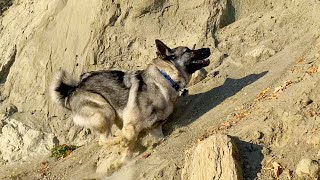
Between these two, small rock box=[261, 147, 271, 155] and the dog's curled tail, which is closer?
small rock box=[261, 147, 271, 155]

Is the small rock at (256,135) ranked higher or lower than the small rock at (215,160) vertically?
lower

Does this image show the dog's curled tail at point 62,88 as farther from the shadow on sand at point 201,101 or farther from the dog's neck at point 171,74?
the shadow on sand at point 201,101

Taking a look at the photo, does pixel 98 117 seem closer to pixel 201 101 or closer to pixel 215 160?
pixel 201 101

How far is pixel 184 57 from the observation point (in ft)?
31.9

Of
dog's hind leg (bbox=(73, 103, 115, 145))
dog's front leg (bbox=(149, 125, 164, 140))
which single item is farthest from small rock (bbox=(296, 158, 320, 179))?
dog's hind leg (bbox=(73, 103, 115, 145))

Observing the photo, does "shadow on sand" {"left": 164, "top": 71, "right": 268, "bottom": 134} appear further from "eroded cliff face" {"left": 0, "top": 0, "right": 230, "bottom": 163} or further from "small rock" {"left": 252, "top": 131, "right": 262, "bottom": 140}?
"small rock" {"left": 252, "top": 131, "right": 262, "bottom": 140}

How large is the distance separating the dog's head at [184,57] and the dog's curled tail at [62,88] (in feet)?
5.96

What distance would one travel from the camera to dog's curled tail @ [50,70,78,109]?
997 cm

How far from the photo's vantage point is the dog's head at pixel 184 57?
31.7ft

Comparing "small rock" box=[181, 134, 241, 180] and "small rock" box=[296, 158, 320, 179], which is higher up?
"small rock" box=[181, 134, 241, 180]

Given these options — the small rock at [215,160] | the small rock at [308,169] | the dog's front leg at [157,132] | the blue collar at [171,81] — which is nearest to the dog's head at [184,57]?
the blue collar at [171,81]

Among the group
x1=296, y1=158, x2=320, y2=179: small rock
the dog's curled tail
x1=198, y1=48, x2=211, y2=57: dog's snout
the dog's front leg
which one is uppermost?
the dog's curled tail

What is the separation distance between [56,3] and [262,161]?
27.0 feet

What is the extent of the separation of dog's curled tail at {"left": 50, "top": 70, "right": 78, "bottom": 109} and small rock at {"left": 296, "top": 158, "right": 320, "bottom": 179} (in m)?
5.11
